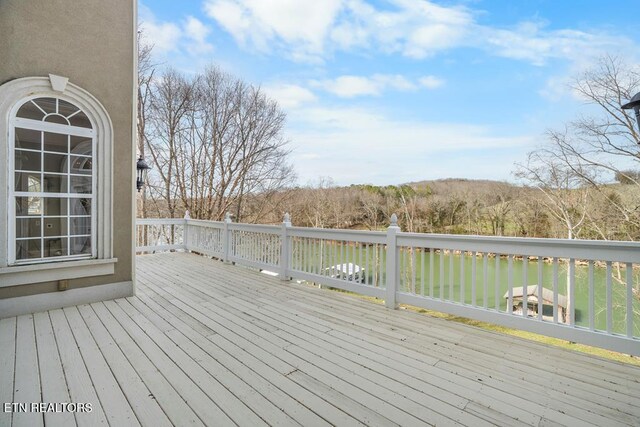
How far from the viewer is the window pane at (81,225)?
379cm

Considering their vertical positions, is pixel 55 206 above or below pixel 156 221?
above

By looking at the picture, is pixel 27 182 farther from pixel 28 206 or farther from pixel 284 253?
pixel 284 253

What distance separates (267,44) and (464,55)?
6.54 meters

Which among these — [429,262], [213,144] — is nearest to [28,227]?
[429,262]

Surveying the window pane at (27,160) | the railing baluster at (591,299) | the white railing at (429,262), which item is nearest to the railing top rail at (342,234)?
the white railing at (429,262)

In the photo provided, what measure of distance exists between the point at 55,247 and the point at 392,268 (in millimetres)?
4190

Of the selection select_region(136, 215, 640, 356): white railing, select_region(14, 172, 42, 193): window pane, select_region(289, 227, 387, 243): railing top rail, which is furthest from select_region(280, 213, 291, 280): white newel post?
select_region(14, 172, 42, 193): window pane

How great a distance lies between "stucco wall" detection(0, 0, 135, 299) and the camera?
3207 mm

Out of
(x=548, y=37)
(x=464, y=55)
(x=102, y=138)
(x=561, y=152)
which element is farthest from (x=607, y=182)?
(x=102, y=138)

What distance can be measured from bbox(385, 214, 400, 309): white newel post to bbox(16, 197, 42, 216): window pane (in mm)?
4287

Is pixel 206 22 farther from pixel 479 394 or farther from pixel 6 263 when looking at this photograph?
pixel 479 394

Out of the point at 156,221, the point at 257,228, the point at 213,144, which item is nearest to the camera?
the point at 257,228

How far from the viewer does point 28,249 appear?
11.3 feet

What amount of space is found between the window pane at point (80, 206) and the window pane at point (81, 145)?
613 mm
